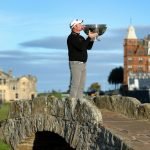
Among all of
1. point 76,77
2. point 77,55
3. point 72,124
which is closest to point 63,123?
point 72,124

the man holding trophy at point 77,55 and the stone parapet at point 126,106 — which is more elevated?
the man holding trophy at point 77,55

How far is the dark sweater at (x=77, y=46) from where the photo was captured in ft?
51.0

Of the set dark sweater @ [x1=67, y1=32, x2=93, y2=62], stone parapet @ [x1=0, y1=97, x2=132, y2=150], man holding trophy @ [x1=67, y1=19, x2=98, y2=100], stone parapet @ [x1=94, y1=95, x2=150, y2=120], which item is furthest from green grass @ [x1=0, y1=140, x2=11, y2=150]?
dark sweater @ [x1=67, y1=32, x2=93, y2=62]

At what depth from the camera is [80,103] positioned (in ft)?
48.5

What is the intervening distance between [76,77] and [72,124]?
128 cm

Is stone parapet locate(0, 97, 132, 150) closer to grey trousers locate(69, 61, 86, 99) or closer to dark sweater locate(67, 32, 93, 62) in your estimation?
grey trousers locate(69, 61, 86, 99)

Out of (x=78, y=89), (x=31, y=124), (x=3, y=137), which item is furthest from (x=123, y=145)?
(x=3, y=137)

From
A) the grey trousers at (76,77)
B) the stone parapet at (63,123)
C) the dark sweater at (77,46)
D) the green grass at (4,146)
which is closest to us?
the stone parapet at (63,123)

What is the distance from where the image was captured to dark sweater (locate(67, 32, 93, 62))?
15.5 meters

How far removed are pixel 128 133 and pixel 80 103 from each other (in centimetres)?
138

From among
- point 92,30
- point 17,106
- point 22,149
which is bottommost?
point 22,149

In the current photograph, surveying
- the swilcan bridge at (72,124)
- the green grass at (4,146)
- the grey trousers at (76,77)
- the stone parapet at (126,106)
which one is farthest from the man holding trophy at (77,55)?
the green grass at (4,146)

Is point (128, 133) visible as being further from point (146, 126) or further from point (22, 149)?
point (22, 149)

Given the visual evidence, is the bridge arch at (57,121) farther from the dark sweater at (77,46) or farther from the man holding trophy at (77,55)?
the dark sweater at (77,46)
